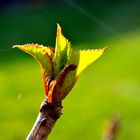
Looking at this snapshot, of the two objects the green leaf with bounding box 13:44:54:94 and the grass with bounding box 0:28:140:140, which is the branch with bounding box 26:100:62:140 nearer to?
the green leaf with bounding box 13:44:54:94

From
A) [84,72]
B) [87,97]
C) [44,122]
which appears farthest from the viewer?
[84,72]

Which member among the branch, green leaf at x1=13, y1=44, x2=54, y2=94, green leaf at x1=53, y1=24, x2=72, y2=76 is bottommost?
the branch

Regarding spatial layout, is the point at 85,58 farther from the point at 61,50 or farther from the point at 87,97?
the point at 87,97

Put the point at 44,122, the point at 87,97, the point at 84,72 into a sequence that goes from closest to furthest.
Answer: the point at 44,122, the point at 87,97, the point at 84,72

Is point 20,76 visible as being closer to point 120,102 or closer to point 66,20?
point 120,102

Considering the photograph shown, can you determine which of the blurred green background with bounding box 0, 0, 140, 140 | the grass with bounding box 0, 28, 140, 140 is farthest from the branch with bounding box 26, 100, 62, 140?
the grass with bounding box 0, 28, 140, 140

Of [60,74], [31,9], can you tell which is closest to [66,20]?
[31,9]

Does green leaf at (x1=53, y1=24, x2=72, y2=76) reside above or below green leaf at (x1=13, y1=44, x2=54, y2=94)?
above

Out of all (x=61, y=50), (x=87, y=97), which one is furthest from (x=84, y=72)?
(x=61, y=50)

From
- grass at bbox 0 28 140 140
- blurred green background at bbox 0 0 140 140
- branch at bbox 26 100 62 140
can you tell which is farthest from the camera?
blurred green background at bbox 0 0 140 140
